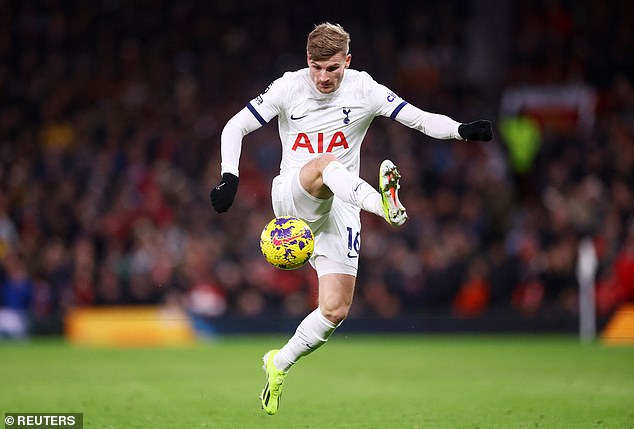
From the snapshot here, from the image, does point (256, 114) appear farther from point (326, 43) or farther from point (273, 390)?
point (273, 390)

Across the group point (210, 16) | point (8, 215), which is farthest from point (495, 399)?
point (210, 16)

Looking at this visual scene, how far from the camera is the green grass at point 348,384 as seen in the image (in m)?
8.67

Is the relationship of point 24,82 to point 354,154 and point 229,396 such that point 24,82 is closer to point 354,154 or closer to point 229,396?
point 229,396

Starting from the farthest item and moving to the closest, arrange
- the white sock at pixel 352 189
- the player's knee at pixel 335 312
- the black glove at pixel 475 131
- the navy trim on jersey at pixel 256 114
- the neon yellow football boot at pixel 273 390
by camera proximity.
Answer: the neon yellow football boot at pixel 273 390 → the player's knee at pixel 335 312 → the navy trim on jersey at pixel 256 114 → the black glove at pixel 475 131 → the white sock at pixel 352 189

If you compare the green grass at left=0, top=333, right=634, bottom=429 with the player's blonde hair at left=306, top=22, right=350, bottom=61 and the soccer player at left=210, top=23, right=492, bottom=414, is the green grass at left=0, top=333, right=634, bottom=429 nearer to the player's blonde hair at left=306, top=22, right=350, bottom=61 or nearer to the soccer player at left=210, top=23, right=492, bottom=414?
the soccer player at left=210, top=23, right=492, bottom=414

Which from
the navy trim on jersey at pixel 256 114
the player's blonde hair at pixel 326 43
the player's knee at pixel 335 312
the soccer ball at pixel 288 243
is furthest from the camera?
the player's knee at pixel 335 312

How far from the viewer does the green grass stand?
867 centimetres

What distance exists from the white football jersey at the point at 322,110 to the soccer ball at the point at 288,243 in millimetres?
635

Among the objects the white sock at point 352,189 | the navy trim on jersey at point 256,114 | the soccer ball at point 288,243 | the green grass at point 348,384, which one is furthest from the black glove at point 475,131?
the green grass at point 348,384

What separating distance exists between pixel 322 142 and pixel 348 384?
14.1 ft

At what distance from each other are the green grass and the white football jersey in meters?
2.14

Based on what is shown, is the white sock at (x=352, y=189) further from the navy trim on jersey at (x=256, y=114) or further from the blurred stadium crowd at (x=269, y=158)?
the blurred stadium crowd at (x=269, y=158)

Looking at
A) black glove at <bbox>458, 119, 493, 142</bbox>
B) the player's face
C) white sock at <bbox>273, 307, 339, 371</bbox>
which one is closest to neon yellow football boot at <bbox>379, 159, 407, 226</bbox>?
black glove at <bbox>458, 119, 493, 142</bbox>

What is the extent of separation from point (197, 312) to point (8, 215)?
380 cm
